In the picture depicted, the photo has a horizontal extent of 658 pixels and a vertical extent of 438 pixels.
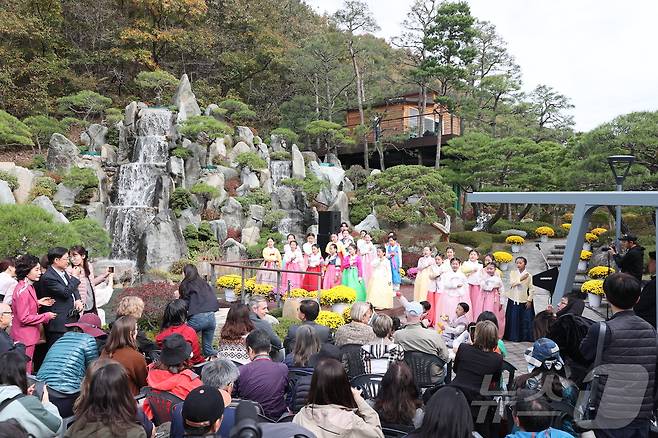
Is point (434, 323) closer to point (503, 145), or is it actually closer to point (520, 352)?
point (520, 352)

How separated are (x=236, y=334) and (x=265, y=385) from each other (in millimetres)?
956

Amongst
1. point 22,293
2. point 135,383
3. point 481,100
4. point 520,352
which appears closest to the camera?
point 135,383

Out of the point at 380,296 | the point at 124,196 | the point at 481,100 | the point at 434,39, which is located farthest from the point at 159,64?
the point at 380,296

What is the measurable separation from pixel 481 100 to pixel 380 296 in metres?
17.4

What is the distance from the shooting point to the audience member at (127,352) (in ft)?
11.8

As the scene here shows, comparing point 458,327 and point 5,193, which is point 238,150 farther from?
point 458,327

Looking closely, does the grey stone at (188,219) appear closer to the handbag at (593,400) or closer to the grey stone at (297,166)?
the grey stone at (297,166)

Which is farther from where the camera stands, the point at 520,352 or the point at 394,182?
the point at 394,182

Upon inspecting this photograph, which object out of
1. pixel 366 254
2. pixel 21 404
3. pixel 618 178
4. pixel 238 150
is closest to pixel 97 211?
pixel 238 150

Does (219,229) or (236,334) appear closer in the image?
(236,334)

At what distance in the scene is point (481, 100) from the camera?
81.1 feet

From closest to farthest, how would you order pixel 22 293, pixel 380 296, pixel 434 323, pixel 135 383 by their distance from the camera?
pixel 135 383 < pixel 22 293 < pixel 434 323 < pixel 380 296

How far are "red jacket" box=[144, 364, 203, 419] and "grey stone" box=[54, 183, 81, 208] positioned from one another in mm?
16481

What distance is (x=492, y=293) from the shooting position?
8375 mm
